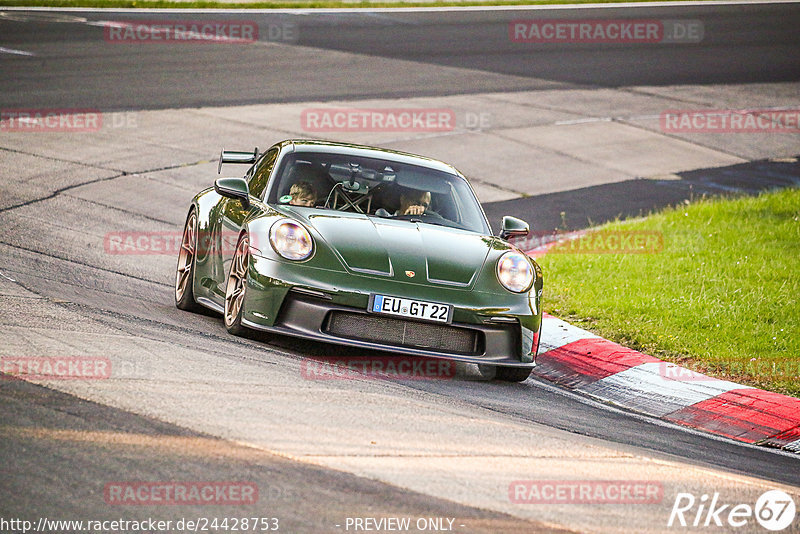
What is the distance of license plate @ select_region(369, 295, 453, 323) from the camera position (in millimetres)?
6422

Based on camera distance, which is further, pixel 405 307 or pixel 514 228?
pixel 514 228

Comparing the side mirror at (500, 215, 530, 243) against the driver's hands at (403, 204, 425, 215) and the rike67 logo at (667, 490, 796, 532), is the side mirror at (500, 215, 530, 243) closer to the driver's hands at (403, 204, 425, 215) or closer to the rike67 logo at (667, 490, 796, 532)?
the driver's hands at (403, 204, 425, 215)

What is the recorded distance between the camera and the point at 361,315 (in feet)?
21.1

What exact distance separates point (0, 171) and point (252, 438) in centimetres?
874

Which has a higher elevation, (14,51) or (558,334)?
(14,51)

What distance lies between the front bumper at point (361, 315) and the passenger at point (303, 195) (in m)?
0.91

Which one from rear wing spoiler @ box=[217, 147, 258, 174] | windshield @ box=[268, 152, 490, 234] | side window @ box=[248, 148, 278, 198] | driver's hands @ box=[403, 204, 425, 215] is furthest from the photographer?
rear wing spoiler @ box=[217, 147, 258, 174]

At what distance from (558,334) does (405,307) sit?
243 cm

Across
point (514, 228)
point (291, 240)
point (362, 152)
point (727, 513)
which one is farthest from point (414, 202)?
point (727, 513)

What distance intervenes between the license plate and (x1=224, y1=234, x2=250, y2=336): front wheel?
2.78ft

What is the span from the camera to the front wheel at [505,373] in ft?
22.9

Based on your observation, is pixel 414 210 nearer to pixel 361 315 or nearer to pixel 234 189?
pixel 234 189

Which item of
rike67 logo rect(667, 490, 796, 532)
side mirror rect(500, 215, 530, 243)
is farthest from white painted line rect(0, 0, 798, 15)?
rike67 logo rect(667, 490, 796, 532)

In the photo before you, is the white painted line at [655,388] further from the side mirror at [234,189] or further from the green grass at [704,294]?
the side mirror at [234,189]
